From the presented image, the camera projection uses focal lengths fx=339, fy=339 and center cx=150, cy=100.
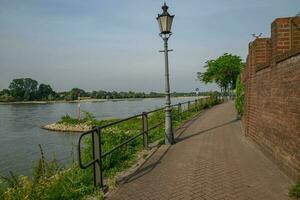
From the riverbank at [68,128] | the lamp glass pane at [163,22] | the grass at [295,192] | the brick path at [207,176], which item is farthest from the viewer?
the riverbank at [68,128]

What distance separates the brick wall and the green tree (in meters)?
41.0

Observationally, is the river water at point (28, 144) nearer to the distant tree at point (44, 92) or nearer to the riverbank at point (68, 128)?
the riverbank at point (68, 128)

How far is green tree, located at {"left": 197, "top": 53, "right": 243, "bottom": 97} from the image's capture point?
1970 inches

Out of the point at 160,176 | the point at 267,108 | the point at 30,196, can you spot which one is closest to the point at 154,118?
the point at 267,108

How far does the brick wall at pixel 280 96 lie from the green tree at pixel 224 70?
41.0 m

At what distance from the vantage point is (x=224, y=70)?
164 feet

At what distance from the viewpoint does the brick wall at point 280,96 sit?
5.89 m

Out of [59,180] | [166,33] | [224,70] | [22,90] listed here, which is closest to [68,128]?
[224,70]

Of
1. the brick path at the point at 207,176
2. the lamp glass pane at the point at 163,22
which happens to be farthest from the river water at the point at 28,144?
the lamp glass pane at the point at 163,22

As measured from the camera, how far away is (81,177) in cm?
620

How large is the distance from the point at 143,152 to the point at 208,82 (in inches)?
1882

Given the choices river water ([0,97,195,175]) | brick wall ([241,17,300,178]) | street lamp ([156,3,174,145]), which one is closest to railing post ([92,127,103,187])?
river water ([0,97,195,175])

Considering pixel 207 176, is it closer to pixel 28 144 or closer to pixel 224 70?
pixel 28 144

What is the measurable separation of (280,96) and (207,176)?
222 centimetres
